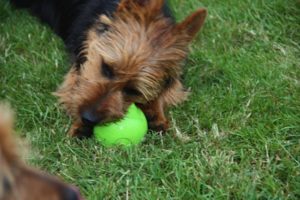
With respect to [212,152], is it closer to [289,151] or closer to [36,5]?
[289,151]

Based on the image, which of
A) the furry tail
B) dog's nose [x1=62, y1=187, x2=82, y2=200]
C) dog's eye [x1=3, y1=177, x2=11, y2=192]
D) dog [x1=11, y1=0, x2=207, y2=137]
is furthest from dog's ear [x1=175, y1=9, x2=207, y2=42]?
dog's eye [x1=3, y1=177, x2=11, y2=192]

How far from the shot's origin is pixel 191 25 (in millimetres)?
3871

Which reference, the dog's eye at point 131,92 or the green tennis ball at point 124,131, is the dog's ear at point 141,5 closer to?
the dog's eye at point 131,92

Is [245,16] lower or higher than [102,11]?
lower

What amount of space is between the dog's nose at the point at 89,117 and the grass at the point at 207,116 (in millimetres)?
211

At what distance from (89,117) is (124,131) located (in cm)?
25

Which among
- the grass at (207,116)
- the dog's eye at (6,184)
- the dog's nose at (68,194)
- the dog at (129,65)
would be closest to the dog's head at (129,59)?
the dog at (129,65)

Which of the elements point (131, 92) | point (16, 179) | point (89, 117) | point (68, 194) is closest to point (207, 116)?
point (131, 92)

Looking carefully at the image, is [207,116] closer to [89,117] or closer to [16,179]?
[89,117]

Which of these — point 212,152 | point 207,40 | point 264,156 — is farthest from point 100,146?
point 207,40

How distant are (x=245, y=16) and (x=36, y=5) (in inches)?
77.4

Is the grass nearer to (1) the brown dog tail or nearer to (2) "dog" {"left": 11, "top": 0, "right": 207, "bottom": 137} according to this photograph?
(2) "dog" {"left": 11, "top": 0, "right": 207, "bottom": 137}

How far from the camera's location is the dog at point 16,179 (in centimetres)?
196

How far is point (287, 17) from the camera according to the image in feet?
17.4
